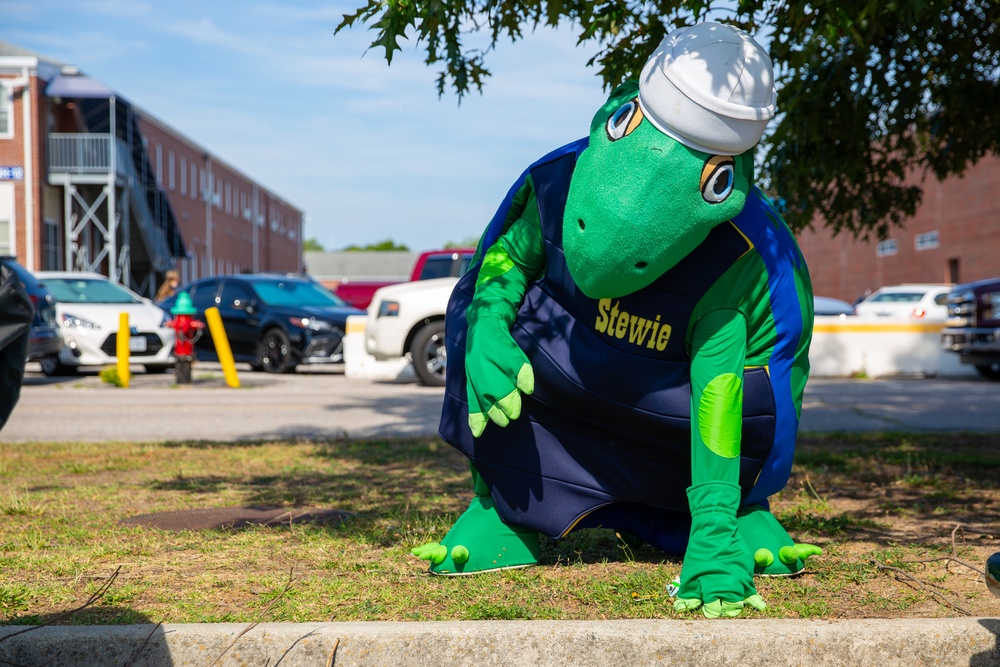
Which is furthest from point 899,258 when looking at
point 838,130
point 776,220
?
point 776,220

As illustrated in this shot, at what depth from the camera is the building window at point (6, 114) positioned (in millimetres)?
29750

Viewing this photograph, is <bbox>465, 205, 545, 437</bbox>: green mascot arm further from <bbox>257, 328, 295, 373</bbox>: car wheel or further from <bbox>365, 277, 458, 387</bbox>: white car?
<bbox>257, 328, 295, 373</bbox>: car wheel

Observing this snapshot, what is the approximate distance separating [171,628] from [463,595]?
0.95 meters

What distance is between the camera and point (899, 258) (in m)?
41.9

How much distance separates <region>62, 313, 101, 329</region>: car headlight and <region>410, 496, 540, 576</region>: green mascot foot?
39.2 feet

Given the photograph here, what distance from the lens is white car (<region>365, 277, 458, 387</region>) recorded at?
12.4 meters

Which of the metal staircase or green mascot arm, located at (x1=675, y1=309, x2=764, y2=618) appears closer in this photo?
green mascot arm, located at (x1=675, y1=309, x2=764, y2=618)

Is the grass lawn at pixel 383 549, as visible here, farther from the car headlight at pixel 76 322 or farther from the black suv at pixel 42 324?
the car headlight at pixel 76 322

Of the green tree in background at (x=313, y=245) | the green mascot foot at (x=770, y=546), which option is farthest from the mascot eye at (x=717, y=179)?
the green tree in background at (x=313, y=245)

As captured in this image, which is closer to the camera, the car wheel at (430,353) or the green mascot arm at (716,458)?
the green mascot arm at (716,458)

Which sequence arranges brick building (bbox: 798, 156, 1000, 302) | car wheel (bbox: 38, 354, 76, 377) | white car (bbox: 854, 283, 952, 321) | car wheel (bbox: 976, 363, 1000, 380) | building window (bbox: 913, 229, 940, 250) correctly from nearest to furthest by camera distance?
car wheel (bbox: 38, 354, 76, 377), car wheel (bbox: 976, 363, 1000, 380), white car (bbox: 854, 283, 952, 321), brick building (bbox: 798, 156, 1000, 302), building window (bbox: 913, 229, 940, 250)

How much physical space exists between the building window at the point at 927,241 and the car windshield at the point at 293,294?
2950cm

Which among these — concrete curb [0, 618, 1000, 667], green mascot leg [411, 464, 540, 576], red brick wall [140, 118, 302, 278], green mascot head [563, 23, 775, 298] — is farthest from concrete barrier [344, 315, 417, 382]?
red brick wall [140, 118, 302, 278]

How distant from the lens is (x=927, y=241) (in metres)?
39.5
